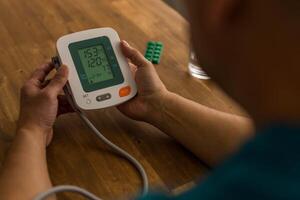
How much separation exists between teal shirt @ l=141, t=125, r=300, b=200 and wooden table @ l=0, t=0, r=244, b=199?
342 millimetres

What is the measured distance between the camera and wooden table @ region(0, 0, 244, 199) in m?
0.74

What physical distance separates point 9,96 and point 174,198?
533 millimetres

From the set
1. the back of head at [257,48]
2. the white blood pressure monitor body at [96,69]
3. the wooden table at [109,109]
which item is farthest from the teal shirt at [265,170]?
the white blood pressure monitor body at [96,69]

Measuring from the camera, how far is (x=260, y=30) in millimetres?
357

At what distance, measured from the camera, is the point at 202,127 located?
0.81 metres

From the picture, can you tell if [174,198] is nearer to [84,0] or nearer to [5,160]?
[5,160]

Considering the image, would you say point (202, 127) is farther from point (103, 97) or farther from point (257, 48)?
point (257, 48)

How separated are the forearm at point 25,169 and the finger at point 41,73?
0.11 meters

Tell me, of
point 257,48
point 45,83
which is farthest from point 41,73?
point 257,48

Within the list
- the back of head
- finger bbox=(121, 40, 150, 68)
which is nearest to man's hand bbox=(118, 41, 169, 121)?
finger bbox=(121, 40, 150, 68)

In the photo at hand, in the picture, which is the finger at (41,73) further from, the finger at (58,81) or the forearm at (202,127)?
the forearm at (202,127)

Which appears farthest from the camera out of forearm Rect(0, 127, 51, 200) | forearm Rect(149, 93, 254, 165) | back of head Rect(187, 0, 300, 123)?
forearm Rect(149, 93, 254, 165)

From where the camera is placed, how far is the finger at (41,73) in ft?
2.71

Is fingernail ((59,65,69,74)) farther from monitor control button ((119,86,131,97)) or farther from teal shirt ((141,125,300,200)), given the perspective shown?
teal shirt ((141,125,300,200))
